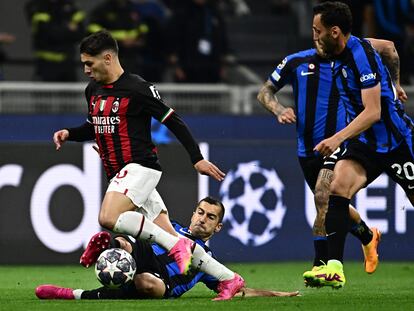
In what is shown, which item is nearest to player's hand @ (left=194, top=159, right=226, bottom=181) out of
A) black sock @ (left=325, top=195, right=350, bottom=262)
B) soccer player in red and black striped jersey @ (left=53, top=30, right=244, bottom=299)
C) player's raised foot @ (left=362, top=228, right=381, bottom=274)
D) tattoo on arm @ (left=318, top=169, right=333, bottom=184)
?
soccer player in red and black striped jersey @ (left=53, top=30, right=244, bottom=299)

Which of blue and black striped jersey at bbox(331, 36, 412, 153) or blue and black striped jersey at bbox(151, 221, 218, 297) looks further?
blue and black striped jersey at bbox(331, 36, 412, 153)

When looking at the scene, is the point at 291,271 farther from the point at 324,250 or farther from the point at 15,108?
the point at 15,108

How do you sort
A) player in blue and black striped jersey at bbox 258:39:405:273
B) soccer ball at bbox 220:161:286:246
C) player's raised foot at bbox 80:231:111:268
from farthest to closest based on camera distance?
soccer ball at bbox 220:161:286:246 → player in blue and black striped jersey at bbox 258:39:405:273 → player's raised foot at bbox 80:231:111:268

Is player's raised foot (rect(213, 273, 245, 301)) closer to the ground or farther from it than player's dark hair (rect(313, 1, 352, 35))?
closer to the ground

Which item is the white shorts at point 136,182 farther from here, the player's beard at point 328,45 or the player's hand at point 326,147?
the player's beard at point 328,45

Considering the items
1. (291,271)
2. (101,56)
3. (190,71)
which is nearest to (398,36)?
(190,71)

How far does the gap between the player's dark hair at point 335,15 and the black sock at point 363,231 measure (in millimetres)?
1797

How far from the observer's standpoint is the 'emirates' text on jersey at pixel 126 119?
9.13m

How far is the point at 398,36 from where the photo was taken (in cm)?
1596

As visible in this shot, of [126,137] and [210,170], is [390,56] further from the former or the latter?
[126,137]

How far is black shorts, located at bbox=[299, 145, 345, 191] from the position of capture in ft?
34.0

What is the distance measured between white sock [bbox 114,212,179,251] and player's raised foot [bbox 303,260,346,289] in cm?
114

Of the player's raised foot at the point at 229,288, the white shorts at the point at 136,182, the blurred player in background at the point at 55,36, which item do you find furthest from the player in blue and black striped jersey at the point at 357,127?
the blurred player in background at the point at 55,36

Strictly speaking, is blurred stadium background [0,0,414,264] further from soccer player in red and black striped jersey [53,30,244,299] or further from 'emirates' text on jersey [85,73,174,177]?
'emirates' text on jersey [85,73,174,177]
